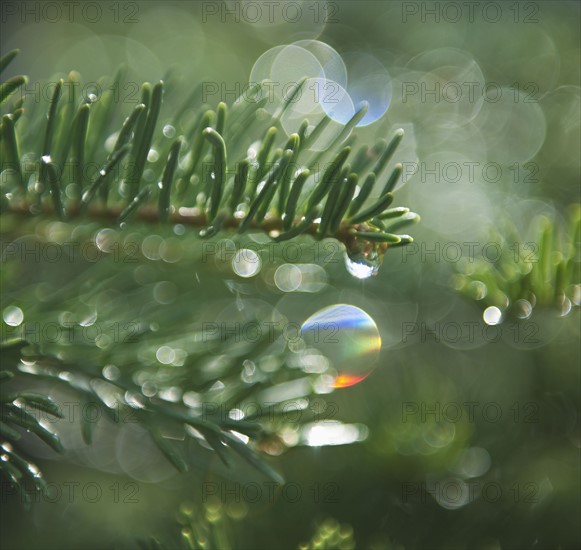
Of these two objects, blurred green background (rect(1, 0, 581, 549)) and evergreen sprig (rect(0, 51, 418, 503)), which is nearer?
evergreen sprig (rect(0, 51, 418, 503))

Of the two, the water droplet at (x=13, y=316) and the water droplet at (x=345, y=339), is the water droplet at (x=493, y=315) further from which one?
the water droplet at (x=13, y=316)

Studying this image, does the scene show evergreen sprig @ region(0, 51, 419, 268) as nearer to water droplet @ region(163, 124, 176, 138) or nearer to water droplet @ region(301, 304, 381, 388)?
water droplet @ region(163, 124, 176, 138)

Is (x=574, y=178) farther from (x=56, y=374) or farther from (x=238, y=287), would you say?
(x=56, y=374)

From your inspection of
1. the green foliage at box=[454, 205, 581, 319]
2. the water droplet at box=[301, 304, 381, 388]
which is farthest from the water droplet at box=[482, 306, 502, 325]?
the water droplet at box=[301, 304, 381, 388]

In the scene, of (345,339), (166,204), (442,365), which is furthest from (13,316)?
(442,365)

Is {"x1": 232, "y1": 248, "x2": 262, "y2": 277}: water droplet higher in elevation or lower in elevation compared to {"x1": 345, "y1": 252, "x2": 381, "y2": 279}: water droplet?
lower

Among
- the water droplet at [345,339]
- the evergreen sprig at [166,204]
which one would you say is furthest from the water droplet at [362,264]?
the water droplet at [345,339]

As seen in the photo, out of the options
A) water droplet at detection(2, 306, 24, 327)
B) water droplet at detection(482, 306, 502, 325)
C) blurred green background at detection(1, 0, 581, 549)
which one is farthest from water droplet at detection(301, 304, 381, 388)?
water droplet at detection(2, 306, 24, 327)

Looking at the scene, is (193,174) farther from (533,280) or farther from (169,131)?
(533,280)
